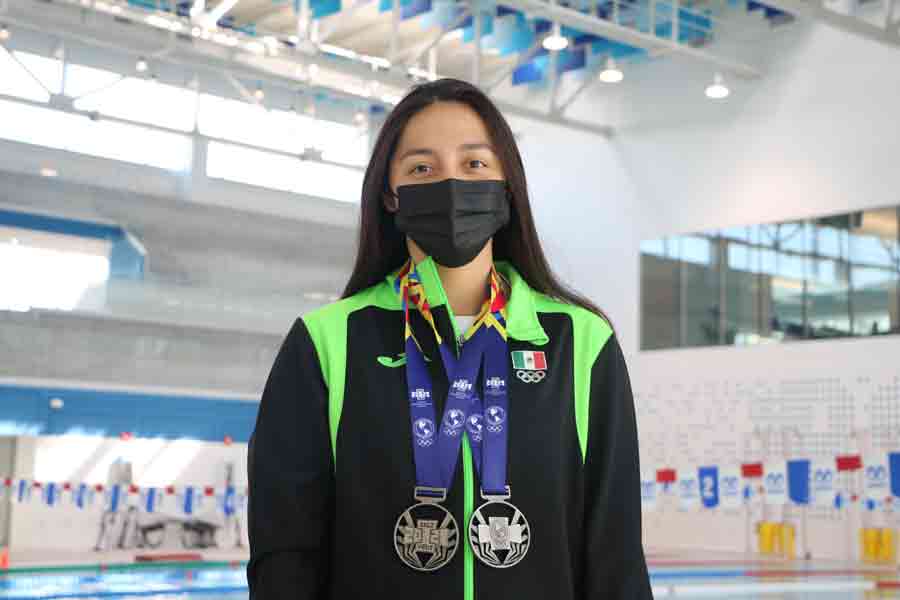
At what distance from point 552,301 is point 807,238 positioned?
2162 cm

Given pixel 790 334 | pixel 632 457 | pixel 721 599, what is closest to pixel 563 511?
pixel 632 457

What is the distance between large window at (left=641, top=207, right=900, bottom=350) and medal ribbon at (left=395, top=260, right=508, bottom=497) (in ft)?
67.8

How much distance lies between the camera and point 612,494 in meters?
2.26

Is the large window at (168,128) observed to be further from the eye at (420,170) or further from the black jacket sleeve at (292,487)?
the black jacket sleeve at (292,487)

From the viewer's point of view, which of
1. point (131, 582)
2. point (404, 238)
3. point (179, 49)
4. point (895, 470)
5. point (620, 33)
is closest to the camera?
point (404, 238)

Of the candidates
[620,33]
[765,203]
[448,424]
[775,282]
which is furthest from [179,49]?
[448,424]

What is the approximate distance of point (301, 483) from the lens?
218 cm

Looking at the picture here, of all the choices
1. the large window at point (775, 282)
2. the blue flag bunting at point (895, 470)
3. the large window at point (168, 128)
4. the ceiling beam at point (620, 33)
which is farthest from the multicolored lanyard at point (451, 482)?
the large window at point (168, 128)

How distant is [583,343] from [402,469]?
0.47 meters

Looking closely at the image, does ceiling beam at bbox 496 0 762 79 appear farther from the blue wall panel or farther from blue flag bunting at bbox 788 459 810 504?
the blue wall panel

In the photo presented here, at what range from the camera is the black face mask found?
7.61 feet

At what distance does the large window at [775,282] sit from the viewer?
856 inches

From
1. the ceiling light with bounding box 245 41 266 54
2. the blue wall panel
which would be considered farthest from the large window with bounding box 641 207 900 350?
the blue wall panel

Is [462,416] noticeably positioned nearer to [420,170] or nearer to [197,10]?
[420,170]
